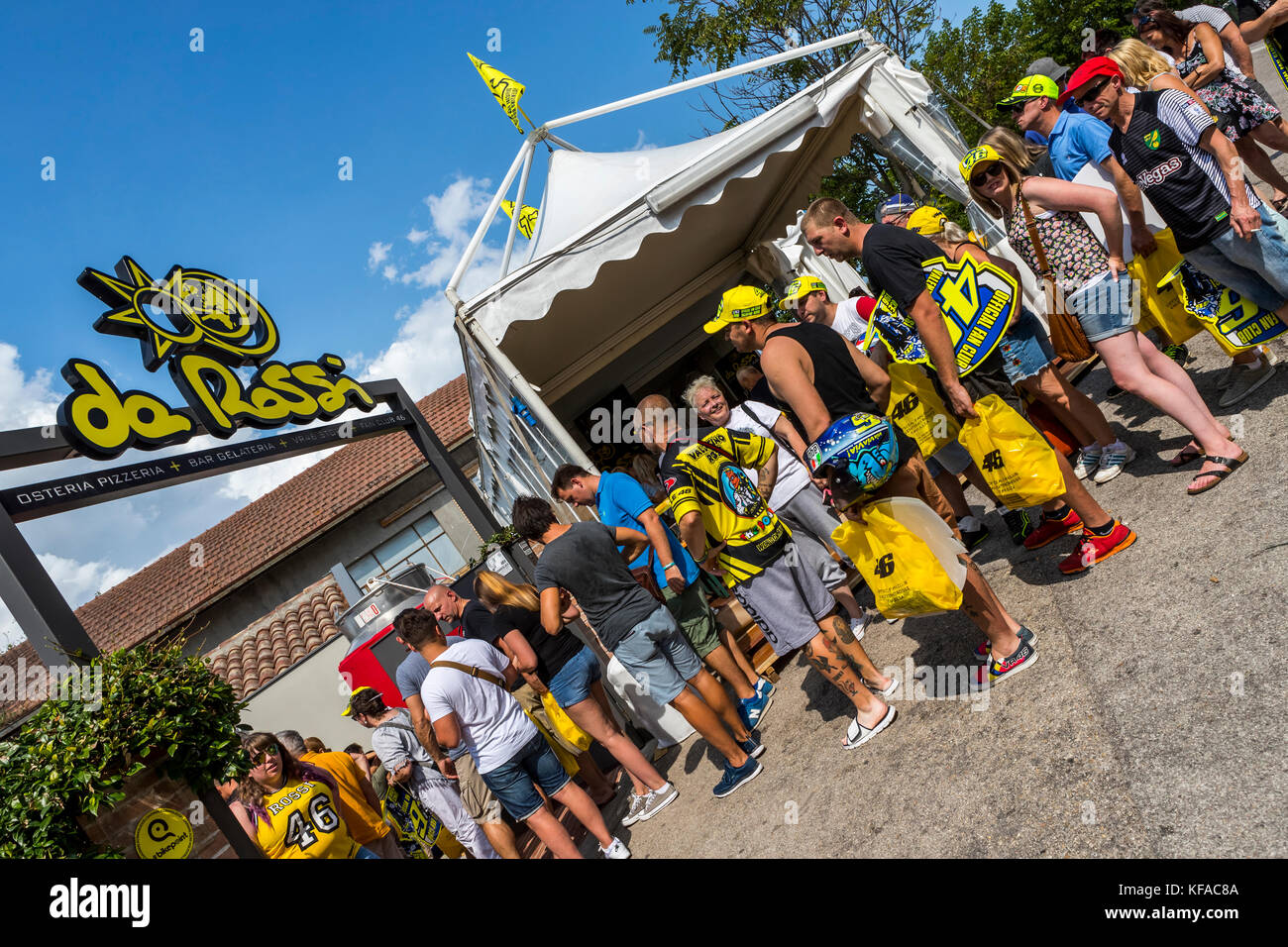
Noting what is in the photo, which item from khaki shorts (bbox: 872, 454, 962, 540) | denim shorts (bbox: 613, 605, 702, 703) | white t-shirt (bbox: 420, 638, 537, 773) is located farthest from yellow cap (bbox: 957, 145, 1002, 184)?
white t-shirt (bbox: 420, 638, 537, 773)

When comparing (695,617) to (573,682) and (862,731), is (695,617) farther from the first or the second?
(862,731)

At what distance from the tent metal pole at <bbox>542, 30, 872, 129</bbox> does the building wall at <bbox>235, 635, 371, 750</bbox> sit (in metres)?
7.92

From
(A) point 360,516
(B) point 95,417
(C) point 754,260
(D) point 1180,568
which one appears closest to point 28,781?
(B) point 95,417

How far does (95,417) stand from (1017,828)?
17.7 feet

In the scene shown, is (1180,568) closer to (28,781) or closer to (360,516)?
(28,781)

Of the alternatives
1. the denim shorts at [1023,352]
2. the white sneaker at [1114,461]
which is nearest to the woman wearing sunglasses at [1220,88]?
the denim shorts at [1023,352]

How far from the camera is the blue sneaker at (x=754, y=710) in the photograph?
4613 millimetres

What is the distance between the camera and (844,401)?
11.3ft

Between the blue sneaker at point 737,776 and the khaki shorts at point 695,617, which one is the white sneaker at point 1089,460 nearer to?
the khaki shorts at point 695,617

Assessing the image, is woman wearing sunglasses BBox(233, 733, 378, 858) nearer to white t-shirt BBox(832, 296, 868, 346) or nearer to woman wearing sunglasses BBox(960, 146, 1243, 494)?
white t-shirt BBox(832, 296, 868, 346)

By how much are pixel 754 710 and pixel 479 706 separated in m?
1.69

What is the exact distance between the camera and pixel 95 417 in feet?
15.8

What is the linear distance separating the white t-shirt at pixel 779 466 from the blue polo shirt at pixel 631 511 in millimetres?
599

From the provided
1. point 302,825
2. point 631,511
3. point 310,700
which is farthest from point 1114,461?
point 310,700
